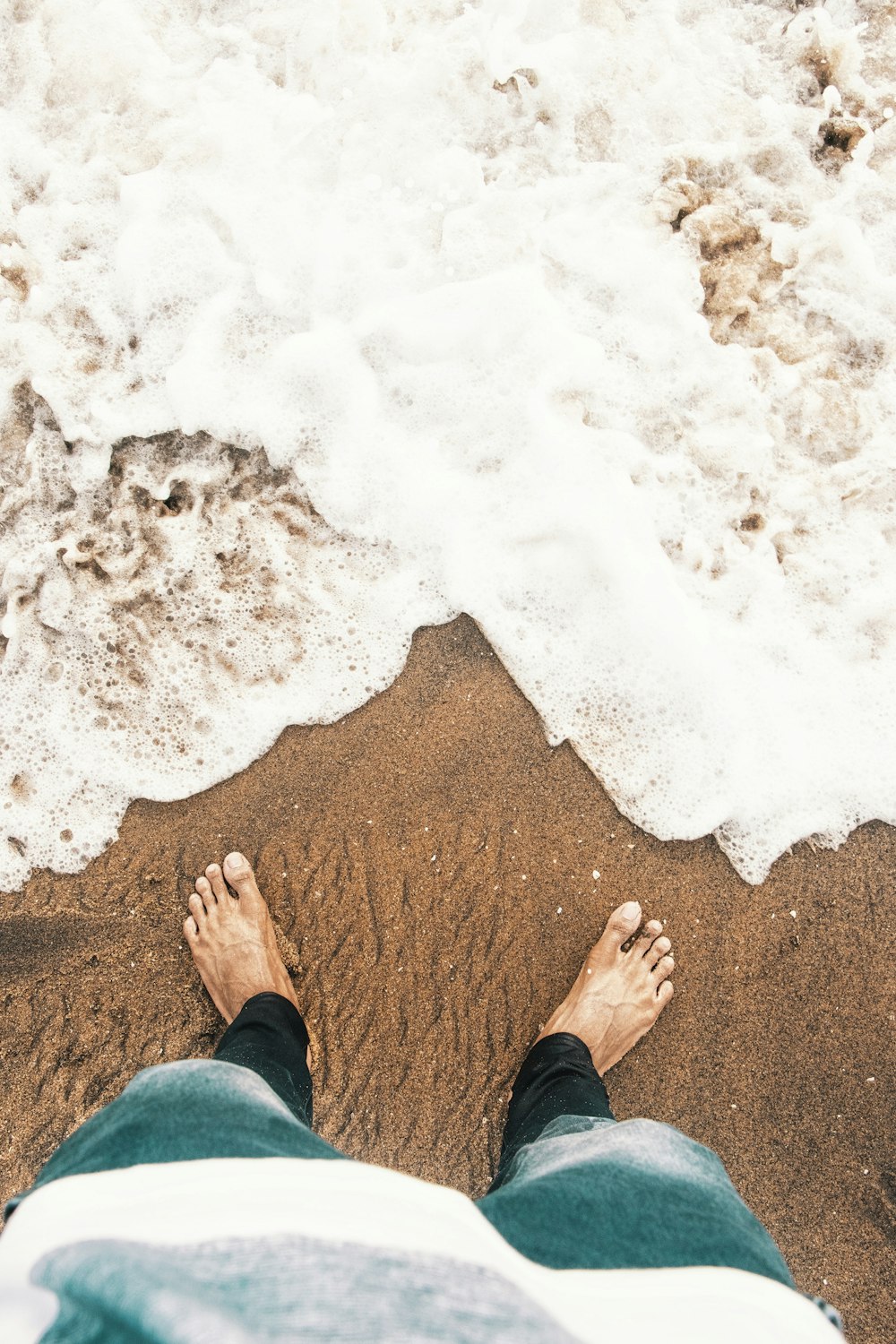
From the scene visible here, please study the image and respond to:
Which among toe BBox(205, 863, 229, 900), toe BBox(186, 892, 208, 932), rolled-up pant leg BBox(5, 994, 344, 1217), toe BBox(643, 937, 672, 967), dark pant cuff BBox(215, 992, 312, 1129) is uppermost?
rolled-up pant leg BBox(5, 994, 344, 1217)

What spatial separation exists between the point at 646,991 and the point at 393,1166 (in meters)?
0.81

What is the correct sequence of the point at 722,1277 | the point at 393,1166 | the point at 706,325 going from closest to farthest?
the point at 722,1277, the point at 393,1166, the point at 706,325

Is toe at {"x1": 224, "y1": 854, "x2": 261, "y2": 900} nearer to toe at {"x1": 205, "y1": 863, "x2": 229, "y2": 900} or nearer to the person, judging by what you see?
toe at {"x1": 205, "y1": 863, "x2": 229, "y2": 900}

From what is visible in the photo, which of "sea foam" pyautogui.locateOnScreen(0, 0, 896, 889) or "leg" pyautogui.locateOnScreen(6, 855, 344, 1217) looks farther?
"sea foam" pyautogui.locateOnScreen(0, 0, 896, 889)

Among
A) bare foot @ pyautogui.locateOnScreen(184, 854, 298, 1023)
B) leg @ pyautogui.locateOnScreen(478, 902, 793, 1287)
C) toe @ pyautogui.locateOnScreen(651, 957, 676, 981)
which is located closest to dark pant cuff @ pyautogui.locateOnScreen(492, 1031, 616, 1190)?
leg @ pyautogui.locateOnScreen(478, 902, 793, 1287)

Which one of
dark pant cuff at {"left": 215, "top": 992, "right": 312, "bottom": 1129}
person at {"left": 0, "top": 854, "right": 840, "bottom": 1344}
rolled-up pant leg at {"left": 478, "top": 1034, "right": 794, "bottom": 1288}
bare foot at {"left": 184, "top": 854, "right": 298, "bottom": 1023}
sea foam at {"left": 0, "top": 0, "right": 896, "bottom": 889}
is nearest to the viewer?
person at {"left": 0, "top": 854, "right": 840, "bottom": 1344}

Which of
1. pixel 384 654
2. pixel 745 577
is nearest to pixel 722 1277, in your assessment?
pixel 384 654

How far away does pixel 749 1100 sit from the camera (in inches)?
84.1

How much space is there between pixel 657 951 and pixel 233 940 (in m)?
1.14

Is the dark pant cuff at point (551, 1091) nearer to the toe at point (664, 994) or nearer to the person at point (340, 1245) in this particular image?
the toe at point (664, 994)

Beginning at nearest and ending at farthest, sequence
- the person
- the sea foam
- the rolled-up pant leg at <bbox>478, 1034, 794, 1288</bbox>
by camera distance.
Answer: the person
the rolled-up pant leg at <bbox>478, 1034, 794, 1288</bbox>
the sea foam

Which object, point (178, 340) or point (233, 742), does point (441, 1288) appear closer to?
point (233, 742)

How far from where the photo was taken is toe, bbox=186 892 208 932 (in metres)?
2.13

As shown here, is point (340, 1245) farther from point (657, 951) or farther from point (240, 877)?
point (657, 951)
